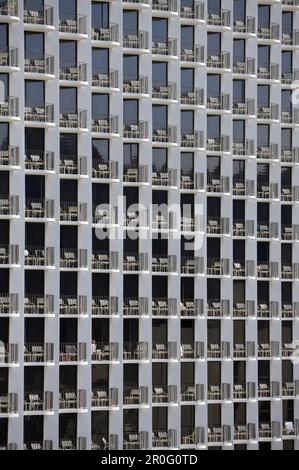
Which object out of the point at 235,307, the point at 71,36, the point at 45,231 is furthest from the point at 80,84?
the point at 235,307

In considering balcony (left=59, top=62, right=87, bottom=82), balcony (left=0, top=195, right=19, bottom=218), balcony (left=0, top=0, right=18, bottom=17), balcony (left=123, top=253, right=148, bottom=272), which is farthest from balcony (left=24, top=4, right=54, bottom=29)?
balcony (left=123, top=253, right=148, bottom=272)

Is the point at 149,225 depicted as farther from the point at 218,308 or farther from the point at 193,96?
the point at 193,96

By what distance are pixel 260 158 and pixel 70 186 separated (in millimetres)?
9382

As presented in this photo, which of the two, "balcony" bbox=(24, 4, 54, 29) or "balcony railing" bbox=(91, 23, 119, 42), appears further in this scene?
"balcony railing" bbox=(91, 23, 119, 42)

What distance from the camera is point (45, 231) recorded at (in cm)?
6731

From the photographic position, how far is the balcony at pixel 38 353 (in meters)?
66.7

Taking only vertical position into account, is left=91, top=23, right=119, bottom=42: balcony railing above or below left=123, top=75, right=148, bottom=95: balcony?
above

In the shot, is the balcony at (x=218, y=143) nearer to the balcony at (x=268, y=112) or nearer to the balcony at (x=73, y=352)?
the balcony at (x=268, y=112)

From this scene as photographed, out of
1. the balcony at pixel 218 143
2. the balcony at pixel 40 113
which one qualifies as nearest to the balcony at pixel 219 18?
the balcony at pixel 218 143

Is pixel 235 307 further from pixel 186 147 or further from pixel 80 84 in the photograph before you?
pixel 80 84

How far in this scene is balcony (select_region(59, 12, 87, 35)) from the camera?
6850 centimetres

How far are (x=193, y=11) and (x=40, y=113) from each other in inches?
337

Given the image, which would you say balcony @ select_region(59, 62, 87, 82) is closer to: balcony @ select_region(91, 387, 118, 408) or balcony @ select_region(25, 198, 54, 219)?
balcony @ select_region(25, 198, 54, 219)

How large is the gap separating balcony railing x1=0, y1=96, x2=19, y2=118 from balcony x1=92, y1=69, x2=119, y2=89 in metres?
3.82
